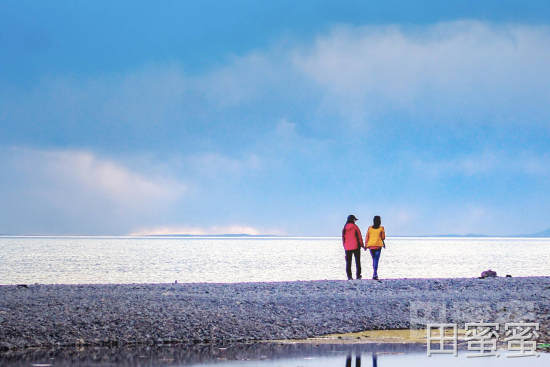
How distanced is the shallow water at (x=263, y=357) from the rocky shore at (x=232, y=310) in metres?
1.13

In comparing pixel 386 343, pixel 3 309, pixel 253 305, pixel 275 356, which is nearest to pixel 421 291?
pixel 253 305

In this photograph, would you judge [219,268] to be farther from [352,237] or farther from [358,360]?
[358,360]

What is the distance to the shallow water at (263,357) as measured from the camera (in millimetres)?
13383

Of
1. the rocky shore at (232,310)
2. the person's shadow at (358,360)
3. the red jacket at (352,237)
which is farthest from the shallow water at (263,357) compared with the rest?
the red jacket at (352,237)

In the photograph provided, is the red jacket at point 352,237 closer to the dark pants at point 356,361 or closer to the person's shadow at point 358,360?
the person's shadow at point 358,360

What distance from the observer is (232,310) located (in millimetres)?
19344

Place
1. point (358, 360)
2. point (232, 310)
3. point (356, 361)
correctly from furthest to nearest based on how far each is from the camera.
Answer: point (232, 310)
point (358, 360)
point (356, 361)

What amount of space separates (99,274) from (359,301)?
32.9 meters

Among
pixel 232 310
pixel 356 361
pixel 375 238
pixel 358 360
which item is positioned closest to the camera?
pixel 356 361

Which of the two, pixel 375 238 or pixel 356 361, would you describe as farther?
pixel 375 238

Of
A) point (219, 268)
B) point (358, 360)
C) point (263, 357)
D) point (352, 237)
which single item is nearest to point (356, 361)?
point (358, 360)

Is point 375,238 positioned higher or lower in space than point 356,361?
higher

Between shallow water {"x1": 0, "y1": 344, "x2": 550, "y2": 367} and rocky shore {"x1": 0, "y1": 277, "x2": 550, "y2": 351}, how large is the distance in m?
1.13

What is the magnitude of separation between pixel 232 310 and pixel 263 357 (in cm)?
520
